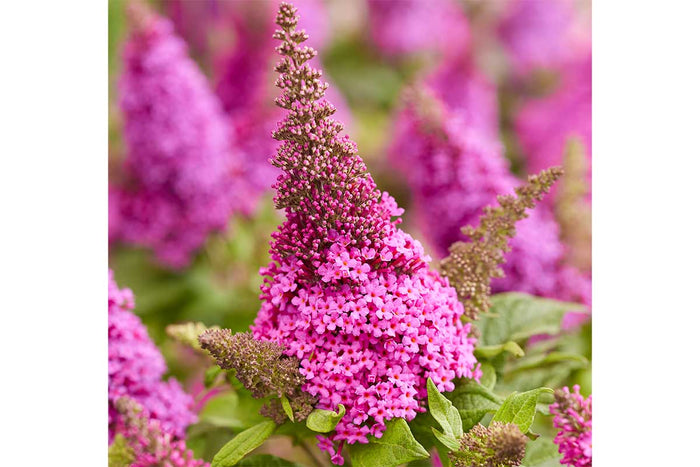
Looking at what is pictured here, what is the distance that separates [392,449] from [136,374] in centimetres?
37

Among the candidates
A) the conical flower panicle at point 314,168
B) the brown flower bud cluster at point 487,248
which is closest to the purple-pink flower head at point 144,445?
the conical flower panicle at point 314,168

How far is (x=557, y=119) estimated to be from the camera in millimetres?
1563

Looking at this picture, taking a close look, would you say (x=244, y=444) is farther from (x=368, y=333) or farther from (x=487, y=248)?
(x=487, y=248)

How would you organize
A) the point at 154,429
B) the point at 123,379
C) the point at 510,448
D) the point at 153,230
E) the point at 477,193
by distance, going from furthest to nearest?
the point at 153,230 → the point at 477,193 → the point at 123,379 → the point at 154,429 → the point at 510,448

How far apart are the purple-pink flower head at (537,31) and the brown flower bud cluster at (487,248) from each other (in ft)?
2.66

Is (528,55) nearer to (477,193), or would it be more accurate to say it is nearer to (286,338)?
(477,193)

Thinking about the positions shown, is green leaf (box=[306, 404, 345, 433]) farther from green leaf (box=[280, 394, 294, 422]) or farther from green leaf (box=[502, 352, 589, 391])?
green leaf (box=[502, 352, 589, 391])

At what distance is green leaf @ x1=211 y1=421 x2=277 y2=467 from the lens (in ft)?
2.50

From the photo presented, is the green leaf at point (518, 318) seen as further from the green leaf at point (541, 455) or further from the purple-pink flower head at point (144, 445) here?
the purple-pink flower head at point (144, 445)

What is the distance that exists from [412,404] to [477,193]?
0.43 metres

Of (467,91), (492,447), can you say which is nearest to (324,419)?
Result: (492,447)

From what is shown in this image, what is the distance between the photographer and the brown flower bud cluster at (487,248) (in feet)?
2.81
